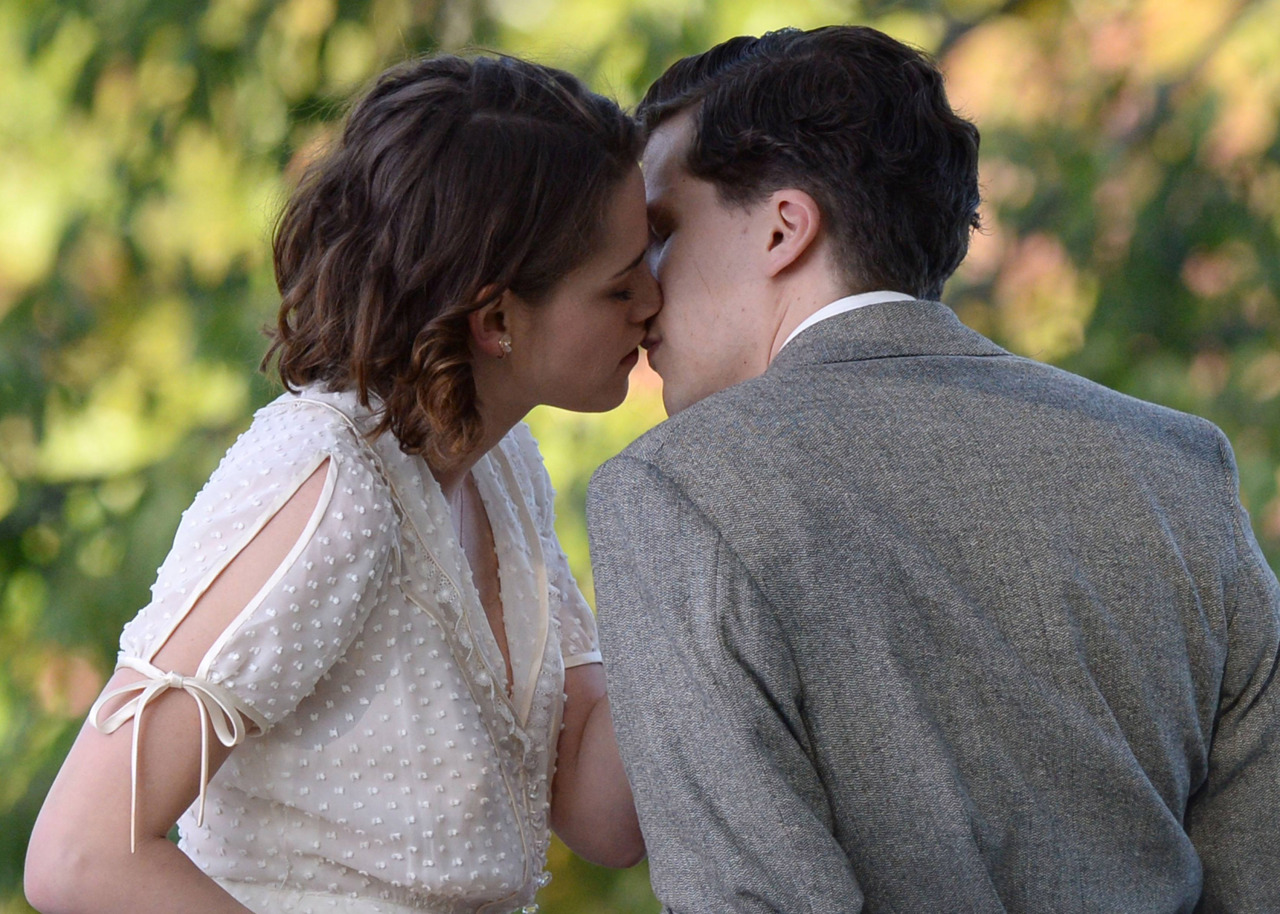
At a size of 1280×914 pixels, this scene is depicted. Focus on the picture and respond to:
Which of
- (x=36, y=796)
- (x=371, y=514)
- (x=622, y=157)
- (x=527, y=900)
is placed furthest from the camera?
(x=36, y=796)

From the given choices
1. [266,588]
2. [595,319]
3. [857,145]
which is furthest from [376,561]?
[857,145]

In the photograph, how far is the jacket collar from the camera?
116 cm

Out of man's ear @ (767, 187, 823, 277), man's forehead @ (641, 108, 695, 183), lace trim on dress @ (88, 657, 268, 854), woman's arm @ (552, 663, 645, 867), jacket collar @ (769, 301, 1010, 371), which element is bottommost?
woman's arm @ (552, 663, 645, 867)

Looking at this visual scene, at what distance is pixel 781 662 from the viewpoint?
40.4 inches

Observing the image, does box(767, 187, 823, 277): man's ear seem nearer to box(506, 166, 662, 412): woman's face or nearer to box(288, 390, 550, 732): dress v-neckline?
box(506, 166, 662, 412): woman's face

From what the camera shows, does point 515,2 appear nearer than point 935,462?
No

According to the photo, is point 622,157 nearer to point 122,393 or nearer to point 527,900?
point 527,900

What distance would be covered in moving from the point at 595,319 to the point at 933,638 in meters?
0.53

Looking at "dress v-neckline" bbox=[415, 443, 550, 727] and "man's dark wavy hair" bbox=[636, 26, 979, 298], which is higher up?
"man's dark wavy hair" bbox=[636, 26, 979, 298]

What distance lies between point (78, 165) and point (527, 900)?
1.70 m

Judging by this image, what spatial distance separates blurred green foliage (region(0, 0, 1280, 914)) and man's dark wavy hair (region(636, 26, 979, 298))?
1006 mm

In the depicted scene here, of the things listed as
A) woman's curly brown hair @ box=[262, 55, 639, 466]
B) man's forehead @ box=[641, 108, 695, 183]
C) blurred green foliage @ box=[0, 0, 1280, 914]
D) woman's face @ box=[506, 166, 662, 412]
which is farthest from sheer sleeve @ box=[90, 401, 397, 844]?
blurred green foliage @ box=[0, 0, 1280, 914]

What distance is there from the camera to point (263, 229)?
A: 242 centimetres

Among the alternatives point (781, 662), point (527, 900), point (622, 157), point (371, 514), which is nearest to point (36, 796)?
point (527, 900)
